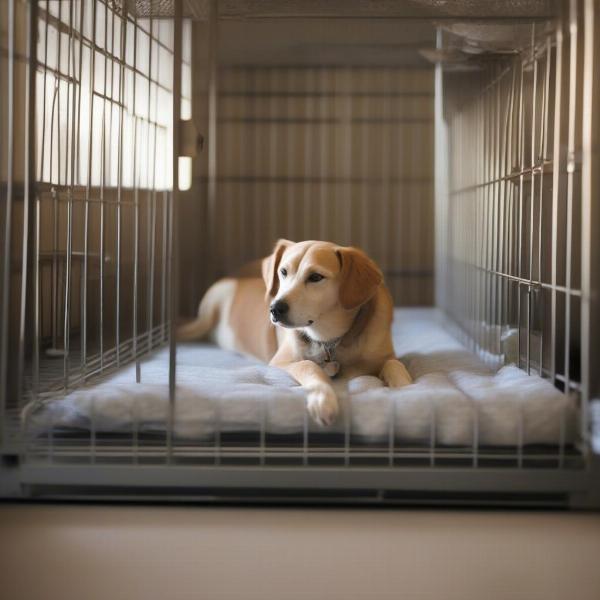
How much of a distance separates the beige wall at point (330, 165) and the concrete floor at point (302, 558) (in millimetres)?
2137

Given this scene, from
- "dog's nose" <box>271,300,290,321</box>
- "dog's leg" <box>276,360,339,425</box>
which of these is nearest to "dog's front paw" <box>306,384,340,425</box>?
"dog's leg" <box>276,360,339,425</box>

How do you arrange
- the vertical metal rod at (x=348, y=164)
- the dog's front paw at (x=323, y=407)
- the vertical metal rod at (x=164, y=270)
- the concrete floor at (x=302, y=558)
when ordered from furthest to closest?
the vertical metal rod at (x=348, y=164) < the vertical metal rod at (x=164, y=270) < the dog's front paw at (x=323, y=407) < the concrete floor at (x=302, y=558)

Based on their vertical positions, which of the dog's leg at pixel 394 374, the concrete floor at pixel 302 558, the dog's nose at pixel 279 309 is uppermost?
the dog's nose at pixel 279 309

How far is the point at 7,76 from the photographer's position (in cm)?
121

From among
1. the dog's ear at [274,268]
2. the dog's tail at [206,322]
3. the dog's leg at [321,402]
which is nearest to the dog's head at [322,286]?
the dog's ear at [274,268]

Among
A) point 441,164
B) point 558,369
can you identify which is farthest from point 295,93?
point 558,369

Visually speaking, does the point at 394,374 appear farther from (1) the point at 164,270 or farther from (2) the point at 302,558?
(1) the point at 164,270

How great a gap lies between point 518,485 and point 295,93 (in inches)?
92.5

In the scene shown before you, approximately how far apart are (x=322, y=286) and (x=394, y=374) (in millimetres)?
224

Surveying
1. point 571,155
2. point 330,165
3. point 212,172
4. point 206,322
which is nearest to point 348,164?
point 330,165

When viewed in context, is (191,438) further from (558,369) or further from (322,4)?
(322,4)

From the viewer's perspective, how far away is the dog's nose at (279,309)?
1599mm

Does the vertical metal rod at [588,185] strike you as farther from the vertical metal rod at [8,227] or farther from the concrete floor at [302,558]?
the vertical metal rod at [8,227]

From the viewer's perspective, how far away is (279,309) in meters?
1.60
